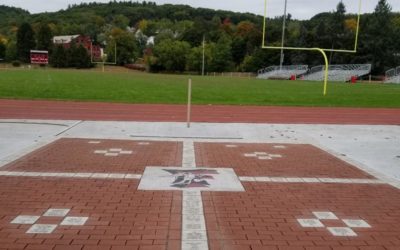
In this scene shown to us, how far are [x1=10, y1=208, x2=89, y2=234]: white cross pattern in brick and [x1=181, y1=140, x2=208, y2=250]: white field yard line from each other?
1.13 m

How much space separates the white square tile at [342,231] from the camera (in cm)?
478

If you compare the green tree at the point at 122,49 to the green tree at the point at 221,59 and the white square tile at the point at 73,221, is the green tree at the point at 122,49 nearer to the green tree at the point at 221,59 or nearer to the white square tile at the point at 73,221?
the green tree at the point at 221,59

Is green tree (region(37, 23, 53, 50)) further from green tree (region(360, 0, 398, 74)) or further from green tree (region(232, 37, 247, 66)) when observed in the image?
green tree (region(360, 0, 398, 74))

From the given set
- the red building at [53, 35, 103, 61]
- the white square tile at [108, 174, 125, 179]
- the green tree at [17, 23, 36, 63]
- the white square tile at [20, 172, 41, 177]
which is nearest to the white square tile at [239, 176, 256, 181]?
the white square tile at [108, 174, 125, 179]

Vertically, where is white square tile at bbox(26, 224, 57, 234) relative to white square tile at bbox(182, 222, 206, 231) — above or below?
below

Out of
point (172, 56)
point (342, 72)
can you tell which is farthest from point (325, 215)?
point (172, 56)

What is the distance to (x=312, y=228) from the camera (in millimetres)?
4953

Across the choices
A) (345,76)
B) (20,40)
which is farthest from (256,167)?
(20,40)

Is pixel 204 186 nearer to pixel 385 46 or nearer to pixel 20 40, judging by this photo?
pixel 385 46

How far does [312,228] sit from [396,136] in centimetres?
804

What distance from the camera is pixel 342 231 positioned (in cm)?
488

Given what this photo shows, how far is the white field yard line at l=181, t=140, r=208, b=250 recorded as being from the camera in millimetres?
4434

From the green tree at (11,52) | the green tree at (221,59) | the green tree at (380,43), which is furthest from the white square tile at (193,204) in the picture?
the green tree at (11,52)

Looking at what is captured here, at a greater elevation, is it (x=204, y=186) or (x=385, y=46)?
(x=385, y=46)
